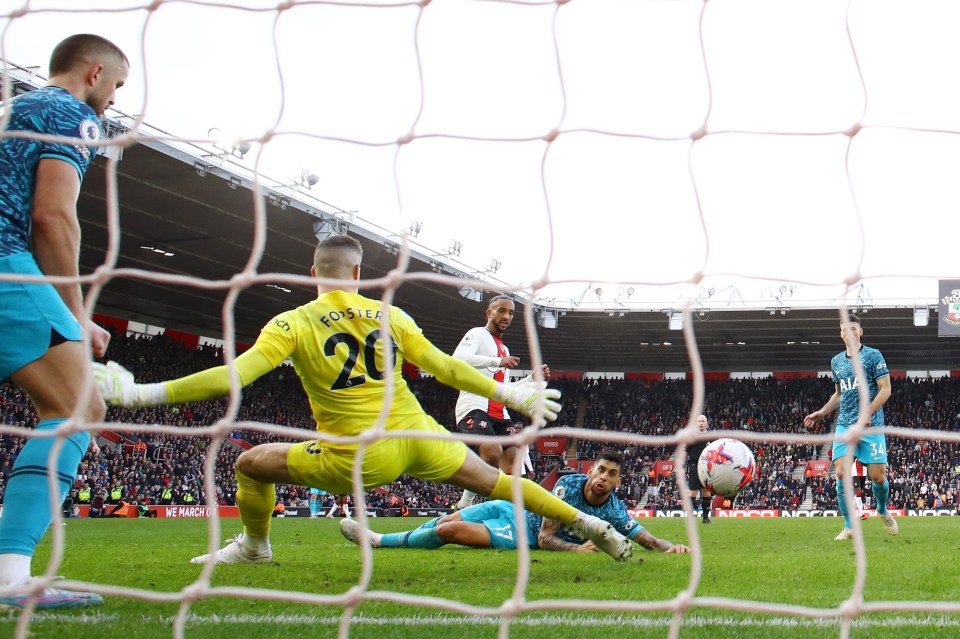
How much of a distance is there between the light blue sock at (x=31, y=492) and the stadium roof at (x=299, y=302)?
1369cm

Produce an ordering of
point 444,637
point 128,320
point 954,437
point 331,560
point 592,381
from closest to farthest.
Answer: point 954,437 < point 444,637 < point 331,560 < point 128,320 < point 592,381

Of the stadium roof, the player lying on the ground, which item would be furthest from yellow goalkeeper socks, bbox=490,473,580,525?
the stadium roof

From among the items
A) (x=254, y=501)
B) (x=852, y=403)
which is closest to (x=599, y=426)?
(x=852, y=403)

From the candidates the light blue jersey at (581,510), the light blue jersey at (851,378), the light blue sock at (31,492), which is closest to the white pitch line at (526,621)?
the light blue sock at (31,492)

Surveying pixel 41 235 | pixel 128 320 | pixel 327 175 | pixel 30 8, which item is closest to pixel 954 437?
pixel 41 235

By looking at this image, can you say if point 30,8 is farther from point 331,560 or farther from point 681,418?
point 681,418

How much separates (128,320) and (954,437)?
28915mm

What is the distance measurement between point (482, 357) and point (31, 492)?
4639mm

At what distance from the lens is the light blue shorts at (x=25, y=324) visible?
113 inches

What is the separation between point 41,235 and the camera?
9.82 feet

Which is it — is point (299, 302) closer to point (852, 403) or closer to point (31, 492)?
point (852, 403)

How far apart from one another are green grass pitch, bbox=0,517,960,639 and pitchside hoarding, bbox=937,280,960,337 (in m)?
18.3

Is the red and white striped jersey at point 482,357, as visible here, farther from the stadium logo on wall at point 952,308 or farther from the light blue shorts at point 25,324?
the stadium logo on wall at point 952,308

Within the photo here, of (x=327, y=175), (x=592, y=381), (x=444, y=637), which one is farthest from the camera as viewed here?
(x=592, y=381)
